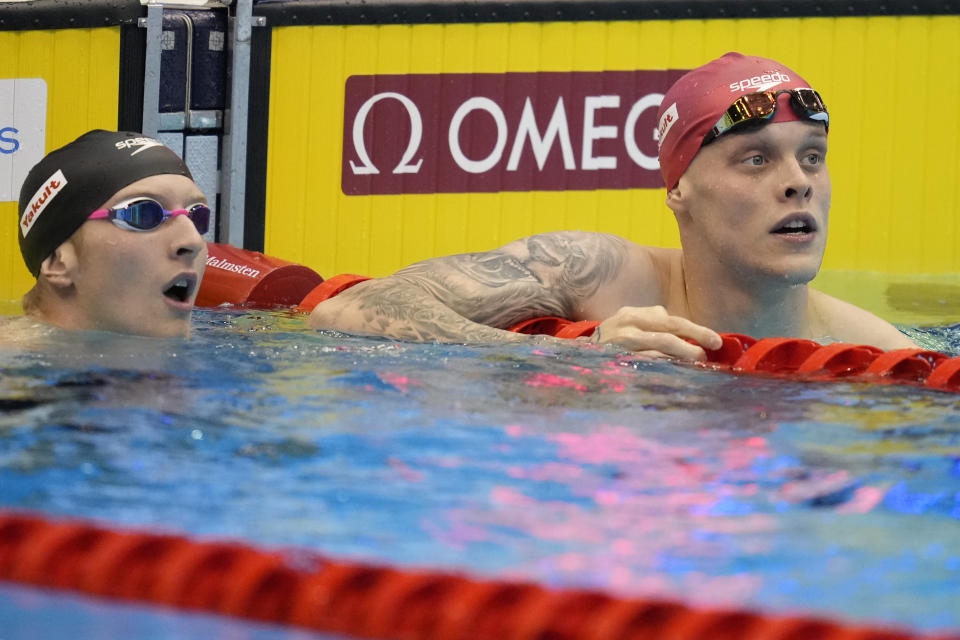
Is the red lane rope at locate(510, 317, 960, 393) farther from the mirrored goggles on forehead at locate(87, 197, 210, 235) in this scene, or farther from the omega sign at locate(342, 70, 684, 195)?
the omega sign at locate(342, 70, 684, 195)

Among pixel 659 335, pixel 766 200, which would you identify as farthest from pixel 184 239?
pixel 766 200

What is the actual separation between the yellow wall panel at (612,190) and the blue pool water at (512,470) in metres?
2.85

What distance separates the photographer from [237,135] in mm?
6254

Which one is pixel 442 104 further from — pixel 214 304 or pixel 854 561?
pixel 854 561

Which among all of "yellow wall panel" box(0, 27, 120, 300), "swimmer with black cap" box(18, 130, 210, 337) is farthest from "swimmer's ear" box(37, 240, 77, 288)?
"yellow wall panel" box(0, 27, 120, 300)

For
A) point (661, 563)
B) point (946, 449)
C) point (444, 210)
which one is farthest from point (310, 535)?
point (444, 210)

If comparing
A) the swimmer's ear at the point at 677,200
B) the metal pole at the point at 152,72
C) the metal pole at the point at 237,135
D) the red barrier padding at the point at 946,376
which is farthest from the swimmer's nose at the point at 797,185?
the metal pole at the point at 152,72

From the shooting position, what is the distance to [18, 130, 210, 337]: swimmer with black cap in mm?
3367

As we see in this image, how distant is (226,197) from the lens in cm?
627

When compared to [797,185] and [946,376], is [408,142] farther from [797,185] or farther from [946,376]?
[946,376]

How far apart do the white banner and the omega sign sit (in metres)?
1.46

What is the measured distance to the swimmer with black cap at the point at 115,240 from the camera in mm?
3367

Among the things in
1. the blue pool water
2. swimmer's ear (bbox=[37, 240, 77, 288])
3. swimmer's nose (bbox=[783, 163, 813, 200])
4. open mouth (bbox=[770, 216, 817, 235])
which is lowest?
the blue pool water

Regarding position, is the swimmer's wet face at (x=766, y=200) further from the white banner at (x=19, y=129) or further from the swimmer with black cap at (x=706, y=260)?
the white banner at (x=19, y=129)
